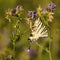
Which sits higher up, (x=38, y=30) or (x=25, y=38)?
(x=38, y=30)

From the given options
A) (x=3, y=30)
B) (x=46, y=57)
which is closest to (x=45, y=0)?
(x=3, y=30)

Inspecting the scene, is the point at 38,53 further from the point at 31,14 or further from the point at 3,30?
the point at 31,14

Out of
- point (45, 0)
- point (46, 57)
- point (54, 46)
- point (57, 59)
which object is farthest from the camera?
point (45, 0)

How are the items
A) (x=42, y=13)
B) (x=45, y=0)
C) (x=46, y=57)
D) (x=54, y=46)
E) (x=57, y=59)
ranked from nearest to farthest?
(x=42, y=13), (x=46, y=57), (x=57, y=59), (x=54, y=46), (x=45, y=0)

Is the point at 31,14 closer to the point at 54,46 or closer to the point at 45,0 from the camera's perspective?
the point at 54,46

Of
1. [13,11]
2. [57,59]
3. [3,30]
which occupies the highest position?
[13,11]

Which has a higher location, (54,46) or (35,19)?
(35,19)

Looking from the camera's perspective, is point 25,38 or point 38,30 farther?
point 25,38

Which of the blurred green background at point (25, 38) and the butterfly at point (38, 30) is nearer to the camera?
the butterfly at point (38, 30)

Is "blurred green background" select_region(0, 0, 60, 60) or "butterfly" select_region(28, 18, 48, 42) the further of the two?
"blurred green background" select_region(0, 0, 60, 60)

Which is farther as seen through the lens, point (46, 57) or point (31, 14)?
point (46, 57)
